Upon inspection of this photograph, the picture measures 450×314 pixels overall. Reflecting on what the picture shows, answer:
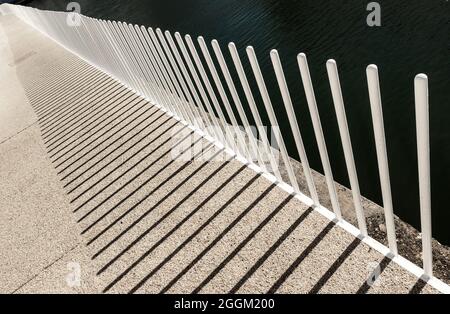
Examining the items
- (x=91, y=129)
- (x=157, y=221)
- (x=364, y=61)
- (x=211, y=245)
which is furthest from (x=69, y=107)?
(x=364, y=61)

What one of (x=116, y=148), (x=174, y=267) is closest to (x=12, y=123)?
(x=116, y=148)

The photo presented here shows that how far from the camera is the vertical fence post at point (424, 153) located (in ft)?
6.01

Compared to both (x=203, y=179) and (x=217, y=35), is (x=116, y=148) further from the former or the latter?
(x=217, y=35)

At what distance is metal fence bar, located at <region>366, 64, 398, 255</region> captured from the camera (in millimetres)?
2010

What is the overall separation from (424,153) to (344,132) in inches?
22.5

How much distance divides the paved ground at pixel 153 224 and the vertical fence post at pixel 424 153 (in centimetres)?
32

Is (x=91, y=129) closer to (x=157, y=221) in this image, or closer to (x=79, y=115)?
(x=79, y=115)

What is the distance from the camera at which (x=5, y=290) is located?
12.3 feet

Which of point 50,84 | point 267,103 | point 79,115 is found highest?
point 267,103

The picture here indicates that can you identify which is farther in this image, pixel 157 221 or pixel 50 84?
pixel 50 84

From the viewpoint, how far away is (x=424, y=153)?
80.7 inches

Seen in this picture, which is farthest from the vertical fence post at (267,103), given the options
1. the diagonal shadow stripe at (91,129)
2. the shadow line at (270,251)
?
the diagonal shadow stripe at (91,129)

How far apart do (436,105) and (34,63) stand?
10843 millimetres

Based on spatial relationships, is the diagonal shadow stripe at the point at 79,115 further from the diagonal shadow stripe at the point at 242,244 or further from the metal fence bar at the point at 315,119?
the metal fence bar at the point at 315,119
